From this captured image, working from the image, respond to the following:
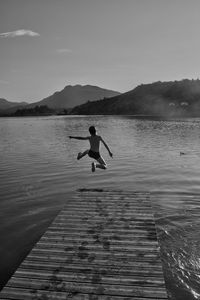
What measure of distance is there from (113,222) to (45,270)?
13.1 ft

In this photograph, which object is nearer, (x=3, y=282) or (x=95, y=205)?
(x=3, y=282)

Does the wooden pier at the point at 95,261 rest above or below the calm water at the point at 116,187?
above

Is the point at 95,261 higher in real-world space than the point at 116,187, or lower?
higher

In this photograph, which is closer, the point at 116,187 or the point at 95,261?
the point at 95,261

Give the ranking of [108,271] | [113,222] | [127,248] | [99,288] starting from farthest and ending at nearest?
[113,222] → [127,248] → [108,271] → [99,288]

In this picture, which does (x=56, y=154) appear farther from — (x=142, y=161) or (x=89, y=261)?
(x=89, y=261)

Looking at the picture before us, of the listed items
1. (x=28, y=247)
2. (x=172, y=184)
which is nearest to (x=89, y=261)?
(x=28, y=247)

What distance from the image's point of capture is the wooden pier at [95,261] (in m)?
7.58

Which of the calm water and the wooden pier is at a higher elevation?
the wooden pier

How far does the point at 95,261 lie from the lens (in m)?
8.98

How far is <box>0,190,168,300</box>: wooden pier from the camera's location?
758cm

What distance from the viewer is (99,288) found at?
768 centimetres

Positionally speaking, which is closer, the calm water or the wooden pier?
the wooden pier

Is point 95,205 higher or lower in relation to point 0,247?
higher
